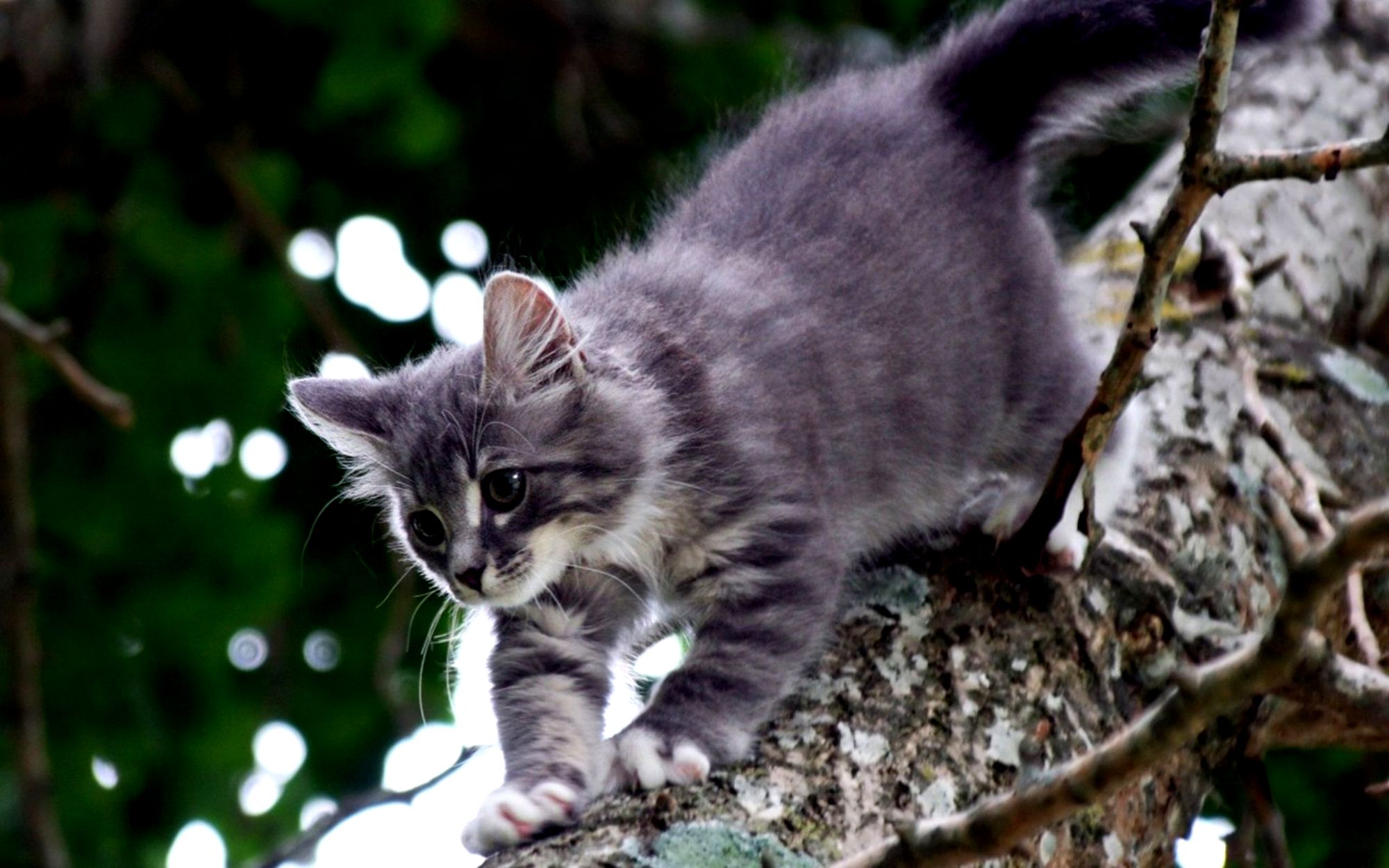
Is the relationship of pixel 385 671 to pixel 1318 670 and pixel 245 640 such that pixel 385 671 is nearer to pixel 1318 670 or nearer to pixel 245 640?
pixel 245 640

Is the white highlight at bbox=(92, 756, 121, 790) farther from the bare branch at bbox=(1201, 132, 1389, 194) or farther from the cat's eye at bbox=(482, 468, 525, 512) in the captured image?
the bare branch at bbox=(1201, 132, 1389, 194)

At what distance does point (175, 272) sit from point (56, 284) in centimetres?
53

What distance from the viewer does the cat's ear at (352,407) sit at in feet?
10.9

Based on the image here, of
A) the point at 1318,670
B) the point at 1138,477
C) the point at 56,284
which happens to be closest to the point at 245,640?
the point at 56,284

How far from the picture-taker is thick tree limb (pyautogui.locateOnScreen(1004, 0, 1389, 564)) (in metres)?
2.17

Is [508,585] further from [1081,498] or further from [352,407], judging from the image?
[1081,498]

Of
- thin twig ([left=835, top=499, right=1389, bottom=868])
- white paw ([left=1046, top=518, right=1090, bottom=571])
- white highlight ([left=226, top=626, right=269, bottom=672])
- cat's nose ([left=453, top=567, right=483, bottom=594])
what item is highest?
thin twig ([left=835, top=499, right=1389, bottom=868])

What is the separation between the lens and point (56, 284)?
200 inches

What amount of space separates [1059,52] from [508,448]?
1668 millimetres

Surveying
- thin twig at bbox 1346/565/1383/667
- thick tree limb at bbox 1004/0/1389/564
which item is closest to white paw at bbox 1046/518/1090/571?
thick tree limb at bbox 1004/0/1389/564

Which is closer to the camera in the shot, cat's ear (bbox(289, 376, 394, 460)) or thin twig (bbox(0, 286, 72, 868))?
cat's ear (bbox(289, 376, 394, 460))

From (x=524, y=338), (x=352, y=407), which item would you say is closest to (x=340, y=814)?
(x=352, y=407)

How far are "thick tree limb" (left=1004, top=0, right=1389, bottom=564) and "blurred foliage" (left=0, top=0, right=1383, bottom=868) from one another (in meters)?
1.97

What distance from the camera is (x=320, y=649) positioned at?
564cm
